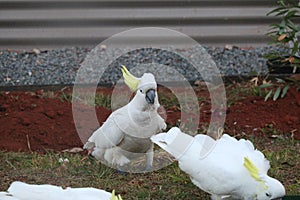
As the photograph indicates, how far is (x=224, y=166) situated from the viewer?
3.73 m

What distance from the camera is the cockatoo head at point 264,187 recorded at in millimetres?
3555

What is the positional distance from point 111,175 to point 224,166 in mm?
916

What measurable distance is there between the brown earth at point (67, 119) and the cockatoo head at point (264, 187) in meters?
1.51

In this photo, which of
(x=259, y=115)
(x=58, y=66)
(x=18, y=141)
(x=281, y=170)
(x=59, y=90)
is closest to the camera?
(x=281, y=170)

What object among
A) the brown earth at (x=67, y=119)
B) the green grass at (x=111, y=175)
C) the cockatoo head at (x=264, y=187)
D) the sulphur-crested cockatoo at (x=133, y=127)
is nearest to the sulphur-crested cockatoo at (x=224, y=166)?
the cockatoo head at (x=264, y=187)

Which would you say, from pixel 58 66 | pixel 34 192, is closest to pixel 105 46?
pixel 58 66

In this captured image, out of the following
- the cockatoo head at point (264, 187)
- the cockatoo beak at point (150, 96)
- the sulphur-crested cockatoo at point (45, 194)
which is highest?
the cockatoo beak at point (150, 96)

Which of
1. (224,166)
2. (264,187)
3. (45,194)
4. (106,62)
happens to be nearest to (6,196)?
(45,194)

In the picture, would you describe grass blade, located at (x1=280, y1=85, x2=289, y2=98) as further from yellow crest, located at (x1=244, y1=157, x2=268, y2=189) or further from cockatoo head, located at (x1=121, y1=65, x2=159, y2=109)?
yellow crest, located at (x1=244, y1=157, x2=268, y2=189)

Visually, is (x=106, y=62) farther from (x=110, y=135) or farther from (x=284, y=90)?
(x=110, y=135)

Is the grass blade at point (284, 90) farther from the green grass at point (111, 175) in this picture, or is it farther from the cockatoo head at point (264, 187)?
the cockatoo head at point (264, 187)

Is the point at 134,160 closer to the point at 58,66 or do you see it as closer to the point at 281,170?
the point at 281,170

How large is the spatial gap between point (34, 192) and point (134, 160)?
1.28 m

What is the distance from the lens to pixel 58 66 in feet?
21.9
